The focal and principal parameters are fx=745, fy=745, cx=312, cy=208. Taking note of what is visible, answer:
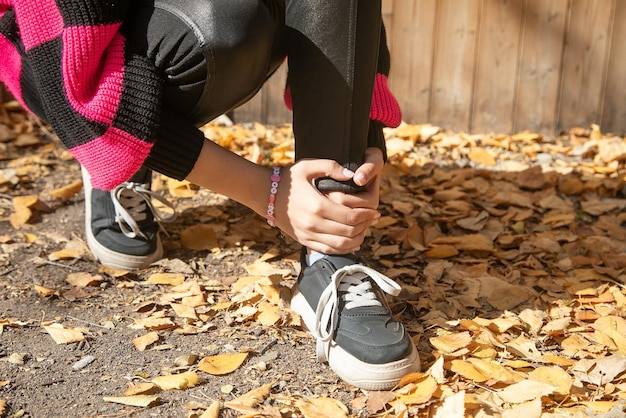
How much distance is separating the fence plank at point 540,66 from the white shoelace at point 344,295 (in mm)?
1388

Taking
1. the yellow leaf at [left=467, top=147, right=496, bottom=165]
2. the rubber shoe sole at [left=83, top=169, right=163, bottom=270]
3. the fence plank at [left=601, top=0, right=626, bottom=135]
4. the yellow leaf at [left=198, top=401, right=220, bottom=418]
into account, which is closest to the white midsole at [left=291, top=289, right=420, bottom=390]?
the yellow leaf at [left=198, top=401, right=220, bottom=418]

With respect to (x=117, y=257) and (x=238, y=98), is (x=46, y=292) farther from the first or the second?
(x=238, y=98)

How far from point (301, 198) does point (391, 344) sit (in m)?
0.28

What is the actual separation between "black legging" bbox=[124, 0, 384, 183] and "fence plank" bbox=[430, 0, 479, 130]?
1249 millimetres

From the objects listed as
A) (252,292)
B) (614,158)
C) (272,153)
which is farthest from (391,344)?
(614,158)

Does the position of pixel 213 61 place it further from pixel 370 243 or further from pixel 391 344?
pixel 370 243

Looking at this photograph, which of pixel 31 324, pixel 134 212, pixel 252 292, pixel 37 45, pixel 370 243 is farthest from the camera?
pixel 370 243

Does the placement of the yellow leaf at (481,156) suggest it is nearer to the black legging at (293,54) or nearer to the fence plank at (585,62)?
the fence plank at (585,62)

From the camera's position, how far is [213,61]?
1184 mm

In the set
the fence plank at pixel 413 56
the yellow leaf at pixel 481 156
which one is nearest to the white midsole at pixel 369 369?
the yellow leaf at pixel 481 156

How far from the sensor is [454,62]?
2438 mm

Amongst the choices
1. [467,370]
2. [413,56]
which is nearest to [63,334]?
[467,370]

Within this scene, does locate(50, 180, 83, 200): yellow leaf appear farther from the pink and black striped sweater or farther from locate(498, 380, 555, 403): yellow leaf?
locate(498, 380, 555, 403): yellow leaf

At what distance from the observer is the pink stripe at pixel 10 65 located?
1256 mm
